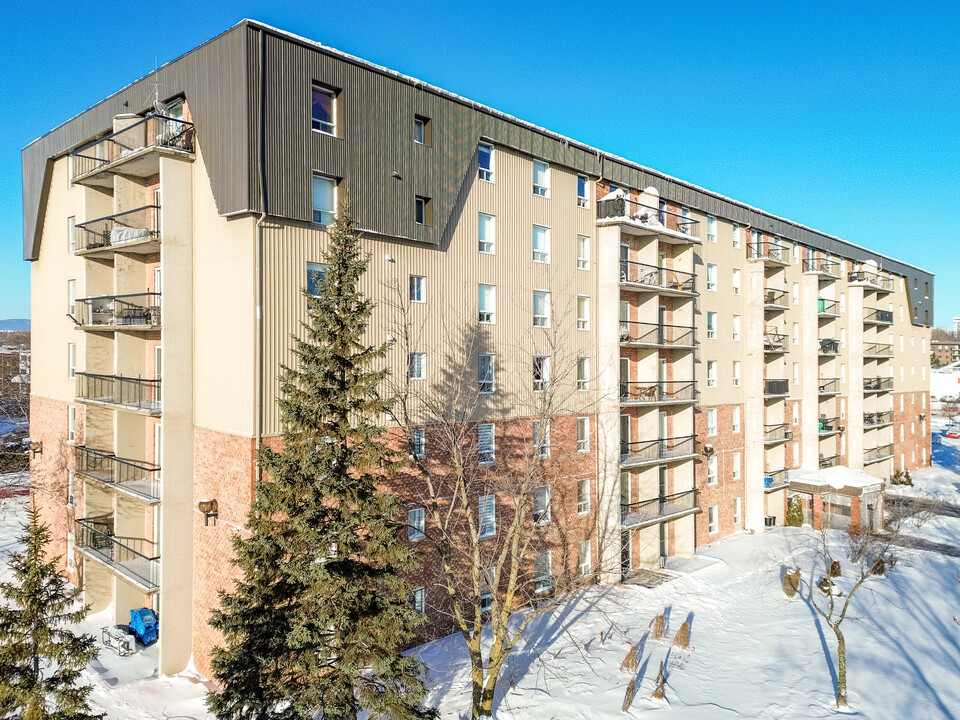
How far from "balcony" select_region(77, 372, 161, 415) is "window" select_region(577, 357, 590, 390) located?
14.0 metres

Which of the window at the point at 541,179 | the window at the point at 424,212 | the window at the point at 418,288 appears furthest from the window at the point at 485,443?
the window at the point at 541,179

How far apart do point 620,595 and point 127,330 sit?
18730 mm

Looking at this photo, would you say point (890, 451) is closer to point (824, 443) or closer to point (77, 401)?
point (824, 443)

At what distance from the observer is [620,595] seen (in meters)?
22.7

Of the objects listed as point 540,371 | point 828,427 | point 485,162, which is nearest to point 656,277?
point 540,371

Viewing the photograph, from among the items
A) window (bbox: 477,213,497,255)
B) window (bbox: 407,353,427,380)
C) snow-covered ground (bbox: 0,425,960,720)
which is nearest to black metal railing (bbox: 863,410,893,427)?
snow-covered ground (bbox: 0,425,960,720)

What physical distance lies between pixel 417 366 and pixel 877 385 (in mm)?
38480

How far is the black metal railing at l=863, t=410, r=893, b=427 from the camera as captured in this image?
4194 cm

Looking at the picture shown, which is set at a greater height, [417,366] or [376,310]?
[376,310]

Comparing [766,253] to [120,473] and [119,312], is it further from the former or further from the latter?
[120,473]

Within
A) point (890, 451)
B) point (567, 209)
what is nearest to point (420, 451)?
point (567, 209)

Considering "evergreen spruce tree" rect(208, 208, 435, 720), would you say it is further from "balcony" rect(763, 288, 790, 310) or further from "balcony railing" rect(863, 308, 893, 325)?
"balcony railing" rect(863, 308, 893, 325)

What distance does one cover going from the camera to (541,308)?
22781 mm

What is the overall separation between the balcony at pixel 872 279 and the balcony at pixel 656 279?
64.4ft
